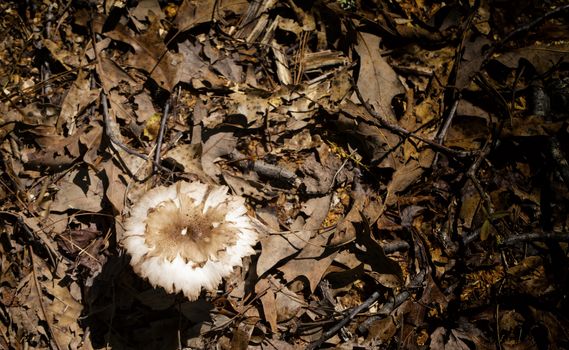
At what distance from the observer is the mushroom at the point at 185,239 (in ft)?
7.23

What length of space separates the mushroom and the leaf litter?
50cm

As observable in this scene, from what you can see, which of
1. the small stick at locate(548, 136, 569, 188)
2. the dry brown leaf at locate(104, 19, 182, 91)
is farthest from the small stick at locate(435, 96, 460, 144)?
the dry brown leaf at locate(104, 19, 182, 91)

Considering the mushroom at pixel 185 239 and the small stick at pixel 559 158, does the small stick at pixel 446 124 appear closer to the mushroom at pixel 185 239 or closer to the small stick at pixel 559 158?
the small stick at pixel 559 158

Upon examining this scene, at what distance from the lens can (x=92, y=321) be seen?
2.83m

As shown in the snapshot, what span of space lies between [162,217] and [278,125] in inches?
45.7

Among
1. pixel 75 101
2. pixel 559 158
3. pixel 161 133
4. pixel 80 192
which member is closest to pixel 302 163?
pixel 161 133

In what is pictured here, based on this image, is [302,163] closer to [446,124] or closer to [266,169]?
[266,169]

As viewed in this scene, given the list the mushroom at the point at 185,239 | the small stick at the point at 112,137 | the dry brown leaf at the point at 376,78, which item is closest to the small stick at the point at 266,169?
the small stick at the point at 112,137

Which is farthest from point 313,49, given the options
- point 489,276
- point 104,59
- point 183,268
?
point 489,276

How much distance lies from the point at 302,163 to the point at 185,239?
1147mm

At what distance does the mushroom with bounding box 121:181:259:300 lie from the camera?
86.7 inches

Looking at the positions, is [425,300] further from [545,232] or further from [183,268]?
[183,268]

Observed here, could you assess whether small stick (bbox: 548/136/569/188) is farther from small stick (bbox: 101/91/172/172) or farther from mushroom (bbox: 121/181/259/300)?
small stick (bbox: 101/91/172/172)

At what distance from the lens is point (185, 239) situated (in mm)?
2250
